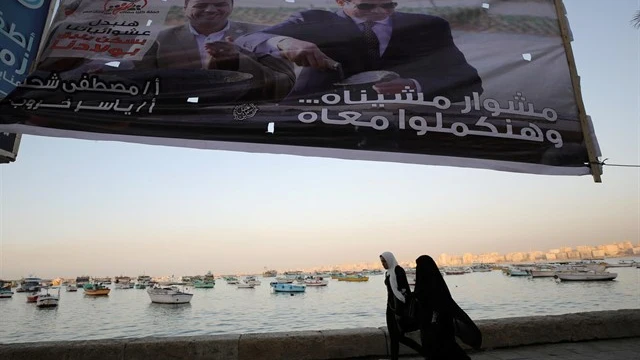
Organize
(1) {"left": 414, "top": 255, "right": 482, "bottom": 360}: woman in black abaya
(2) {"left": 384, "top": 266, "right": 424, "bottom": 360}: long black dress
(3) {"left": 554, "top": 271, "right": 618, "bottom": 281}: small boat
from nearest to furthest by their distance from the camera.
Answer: (1) {"left": 414, "top": 255, "right": 482, "bottom": 360}: woman in black abaya, (2) {"left": 384, "top": 266, "right": 424, "bottom": 360}: long black dress, (3) {"left": 554, "top": 271, "right": 618, "bottom": 281}: small boat

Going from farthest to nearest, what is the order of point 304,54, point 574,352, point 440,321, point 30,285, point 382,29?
1. point 30,285
2. point 574,352
3. point 382,29
4. point 304,54
5. point 440,321

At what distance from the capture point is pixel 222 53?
143 inches

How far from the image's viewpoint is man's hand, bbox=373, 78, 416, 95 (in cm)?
348

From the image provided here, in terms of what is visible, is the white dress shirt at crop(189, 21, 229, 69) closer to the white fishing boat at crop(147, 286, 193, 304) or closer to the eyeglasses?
the eyeglasses

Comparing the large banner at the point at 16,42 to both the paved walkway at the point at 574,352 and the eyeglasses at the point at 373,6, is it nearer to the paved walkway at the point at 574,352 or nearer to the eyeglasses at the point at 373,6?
the eyeglasses at the point at 373,6

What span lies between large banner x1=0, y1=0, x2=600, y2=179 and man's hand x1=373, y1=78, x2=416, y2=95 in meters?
0.01

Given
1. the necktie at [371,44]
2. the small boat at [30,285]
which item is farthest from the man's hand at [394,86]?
the small boat at [30,285]

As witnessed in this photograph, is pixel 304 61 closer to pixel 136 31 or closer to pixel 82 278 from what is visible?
pixel 136 31

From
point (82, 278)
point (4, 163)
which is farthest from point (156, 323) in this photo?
point (82, 278)

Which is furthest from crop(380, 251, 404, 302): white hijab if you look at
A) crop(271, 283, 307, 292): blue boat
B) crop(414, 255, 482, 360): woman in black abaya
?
crop(271, 283, 307, 292): blue boat

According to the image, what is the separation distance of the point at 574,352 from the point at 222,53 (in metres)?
4.58

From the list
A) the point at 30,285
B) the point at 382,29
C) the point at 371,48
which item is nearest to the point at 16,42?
the point at 371,48

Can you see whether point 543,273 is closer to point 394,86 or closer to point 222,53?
point 394,86

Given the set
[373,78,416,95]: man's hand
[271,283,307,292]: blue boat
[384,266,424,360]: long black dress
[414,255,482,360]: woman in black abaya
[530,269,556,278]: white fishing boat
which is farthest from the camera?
[530,269,556,278]: white fishing boat
